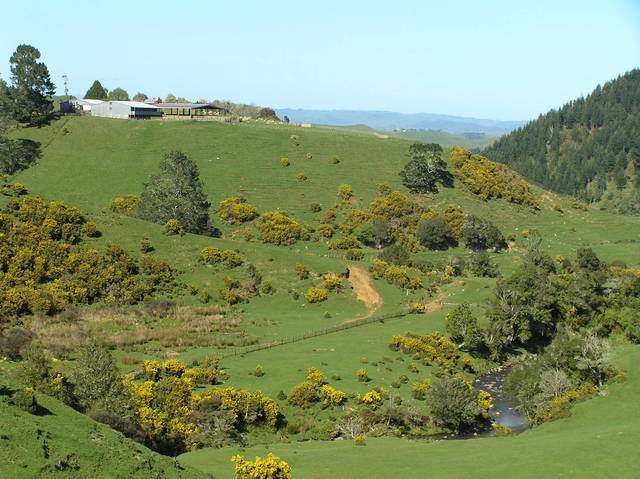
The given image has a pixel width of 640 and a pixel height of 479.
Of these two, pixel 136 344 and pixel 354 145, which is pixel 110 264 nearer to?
pixel 136 344

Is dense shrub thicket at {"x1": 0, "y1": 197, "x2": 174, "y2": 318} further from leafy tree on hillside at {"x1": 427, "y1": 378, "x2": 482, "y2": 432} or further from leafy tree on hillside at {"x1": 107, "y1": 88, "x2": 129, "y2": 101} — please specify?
leafy tree on hillside at {"x1": 107, "y1": 88, "x2": 129, "y2": 101}

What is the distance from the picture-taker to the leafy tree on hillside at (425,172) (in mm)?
124419

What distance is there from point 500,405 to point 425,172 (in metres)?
76.6

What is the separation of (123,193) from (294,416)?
76.7 m

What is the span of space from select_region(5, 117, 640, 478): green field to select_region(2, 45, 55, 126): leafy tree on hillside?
3968mm

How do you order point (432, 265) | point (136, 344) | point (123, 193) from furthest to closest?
point (123, 193), point (432, 265), point (136, 344)

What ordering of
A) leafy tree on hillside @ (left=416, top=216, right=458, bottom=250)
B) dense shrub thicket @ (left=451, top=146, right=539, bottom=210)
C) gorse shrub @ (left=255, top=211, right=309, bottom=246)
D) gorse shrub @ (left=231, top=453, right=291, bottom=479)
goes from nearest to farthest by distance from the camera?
gorse shrub @ (left=231, top=453, right=291, bottom=479)
gorse shrub @ (left=255, top=211, right=309, bottom=246)
leafy tree on hillside @ (left=416, top=216, right=458, bottom=250)
dense shrub thicket @ (left=451, top=146, right=539, bottom=210)

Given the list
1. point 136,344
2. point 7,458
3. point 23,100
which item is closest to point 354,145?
point 23,100

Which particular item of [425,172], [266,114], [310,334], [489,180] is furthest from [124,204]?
[266,114]

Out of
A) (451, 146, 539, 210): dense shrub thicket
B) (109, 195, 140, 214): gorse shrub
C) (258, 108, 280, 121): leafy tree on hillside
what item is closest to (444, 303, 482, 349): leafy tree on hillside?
(109, 195, 140, 214): gorse shrub

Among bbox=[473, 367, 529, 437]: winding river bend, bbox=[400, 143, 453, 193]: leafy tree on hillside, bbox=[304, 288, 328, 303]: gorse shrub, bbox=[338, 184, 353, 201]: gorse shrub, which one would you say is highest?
bbox=[400, 143, 453, 193]: leafy tree on hillside

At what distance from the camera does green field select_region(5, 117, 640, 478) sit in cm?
3605

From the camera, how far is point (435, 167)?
126875mm

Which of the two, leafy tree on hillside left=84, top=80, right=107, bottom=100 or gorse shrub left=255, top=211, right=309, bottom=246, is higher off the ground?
leafy tree on hillside left=84, top=80, right=107, bottom=100
